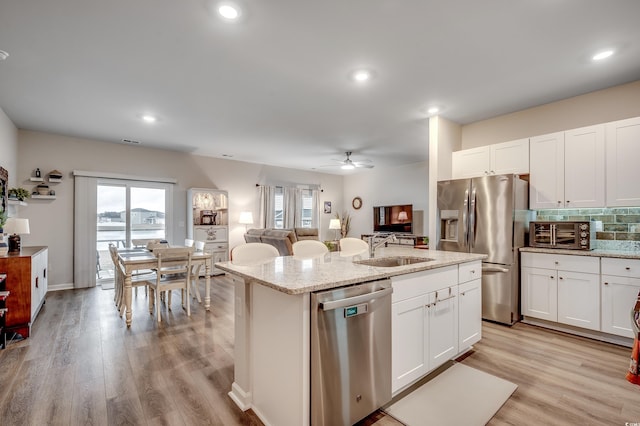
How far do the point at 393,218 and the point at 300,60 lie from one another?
570 cm

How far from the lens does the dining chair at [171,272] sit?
11.7 ft

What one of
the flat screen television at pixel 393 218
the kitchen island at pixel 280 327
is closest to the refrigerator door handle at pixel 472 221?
the kitchen island at pixel 280 327

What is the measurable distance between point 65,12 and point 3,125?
309 cm

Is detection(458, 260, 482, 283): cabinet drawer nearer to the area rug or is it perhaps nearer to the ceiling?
Answer: the area rug

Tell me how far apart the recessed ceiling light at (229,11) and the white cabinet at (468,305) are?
261 cm

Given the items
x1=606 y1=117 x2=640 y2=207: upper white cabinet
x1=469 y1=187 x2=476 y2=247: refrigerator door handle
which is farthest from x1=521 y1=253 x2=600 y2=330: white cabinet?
x1=606 y1=117 x2=640 y2=207: upper white cabinet

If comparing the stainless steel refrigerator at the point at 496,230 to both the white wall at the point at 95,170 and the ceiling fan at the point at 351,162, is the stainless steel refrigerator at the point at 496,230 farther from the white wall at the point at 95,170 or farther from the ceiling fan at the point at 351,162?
the white wall at the point at 95,170

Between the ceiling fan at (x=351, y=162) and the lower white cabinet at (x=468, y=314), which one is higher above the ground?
the ceiling fan at (x=351, y=162)

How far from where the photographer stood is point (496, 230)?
3477 millimetres

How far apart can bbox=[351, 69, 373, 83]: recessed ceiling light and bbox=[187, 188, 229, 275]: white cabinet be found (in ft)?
14.4

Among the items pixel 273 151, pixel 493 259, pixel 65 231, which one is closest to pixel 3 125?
pixel 65 231

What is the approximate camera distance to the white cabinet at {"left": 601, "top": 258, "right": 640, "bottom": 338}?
2756mm

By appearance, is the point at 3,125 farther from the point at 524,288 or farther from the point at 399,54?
the point at 524,288

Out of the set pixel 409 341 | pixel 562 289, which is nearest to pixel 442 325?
pixel 409 341
